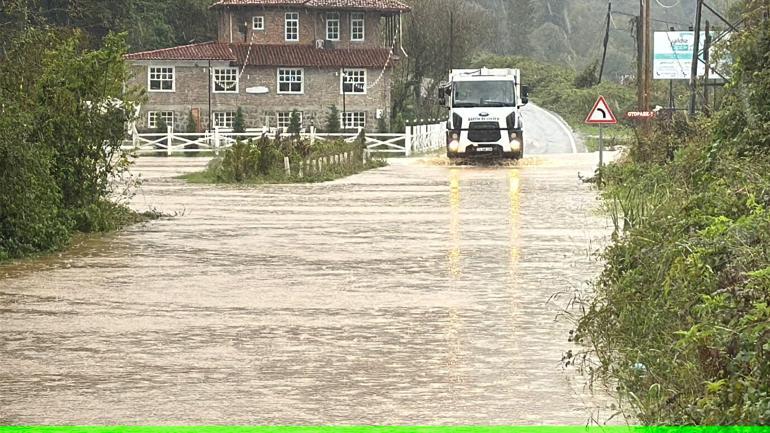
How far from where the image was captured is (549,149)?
71125 millimetres

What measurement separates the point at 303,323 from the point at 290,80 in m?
69.4

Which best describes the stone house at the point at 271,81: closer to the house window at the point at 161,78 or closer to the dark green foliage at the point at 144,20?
the house window at the point at 161,78

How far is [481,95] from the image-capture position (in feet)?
173

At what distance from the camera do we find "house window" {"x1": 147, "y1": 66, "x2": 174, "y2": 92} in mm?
83188

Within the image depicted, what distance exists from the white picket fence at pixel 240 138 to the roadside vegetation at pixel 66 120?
119 feet

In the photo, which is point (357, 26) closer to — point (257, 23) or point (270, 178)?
point (257, 23)

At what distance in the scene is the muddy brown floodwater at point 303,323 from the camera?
10281 millimetres

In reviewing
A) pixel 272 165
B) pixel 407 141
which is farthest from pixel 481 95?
pixel 272 165

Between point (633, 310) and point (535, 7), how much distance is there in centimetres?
16744

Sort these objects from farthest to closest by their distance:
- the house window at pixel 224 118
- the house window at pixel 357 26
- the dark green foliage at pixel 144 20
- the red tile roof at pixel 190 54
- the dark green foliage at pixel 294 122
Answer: the house window at pixel 357 26, the dark green foliage at pixel 144 20, the house window at pixel 224 118, the red tile roof at pixel 190 54, the dark green foliage at pixel 294 122

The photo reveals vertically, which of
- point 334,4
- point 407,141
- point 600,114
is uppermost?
point 334,4

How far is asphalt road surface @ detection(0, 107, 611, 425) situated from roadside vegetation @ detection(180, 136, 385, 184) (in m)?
13.2

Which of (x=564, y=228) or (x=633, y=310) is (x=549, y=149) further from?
(x=633, y=310)

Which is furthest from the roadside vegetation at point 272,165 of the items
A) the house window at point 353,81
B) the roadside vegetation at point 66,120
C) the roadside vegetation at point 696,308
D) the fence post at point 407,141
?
the house window at point 353,81
